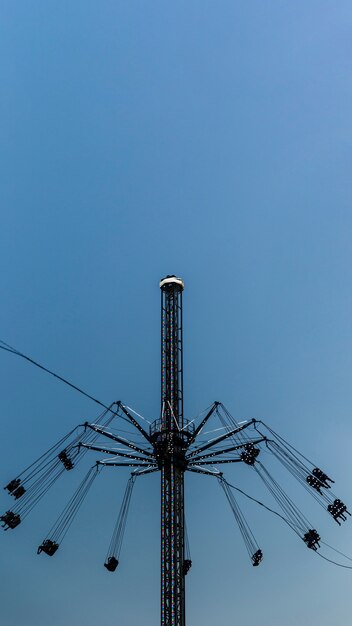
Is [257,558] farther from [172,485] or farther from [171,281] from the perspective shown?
[171,281]

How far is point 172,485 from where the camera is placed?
35.1 metres

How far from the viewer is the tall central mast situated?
33.2 m

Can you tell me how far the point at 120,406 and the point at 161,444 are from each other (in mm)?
2826

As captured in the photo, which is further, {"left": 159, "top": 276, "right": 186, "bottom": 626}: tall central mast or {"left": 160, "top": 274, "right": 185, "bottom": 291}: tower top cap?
{"left": 160, "top": 274, "right": 185, "bottom": 291}: tower top cap

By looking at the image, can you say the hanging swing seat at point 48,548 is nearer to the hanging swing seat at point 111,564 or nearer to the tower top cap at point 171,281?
the hanging swing seat at point 111,564

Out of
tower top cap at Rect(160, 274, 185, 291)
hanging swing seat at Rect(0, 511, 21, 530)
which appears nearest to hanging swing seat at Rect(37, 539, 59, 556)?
hanging swing seat at Rect(0, 511, 21, 530)

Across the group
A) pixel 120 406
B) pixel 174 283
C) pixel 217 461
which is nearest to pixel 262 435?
pixel 217 461

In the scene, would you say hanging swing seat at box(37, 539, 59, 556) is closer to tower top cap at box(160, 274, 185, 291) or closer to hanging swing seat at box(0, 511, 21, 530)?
hanging swing seat at box(0, 511, 21, 530)

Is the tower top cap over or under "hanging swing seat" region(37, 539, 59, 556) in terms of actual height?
over

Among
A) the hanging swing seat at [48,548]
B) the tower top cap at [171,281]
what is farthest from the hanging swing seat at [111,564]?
the tower top cap at [171,281]

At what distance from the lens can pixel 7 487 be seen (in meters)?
36.1

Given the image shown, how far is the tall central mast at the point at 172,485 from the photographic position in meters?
33.2

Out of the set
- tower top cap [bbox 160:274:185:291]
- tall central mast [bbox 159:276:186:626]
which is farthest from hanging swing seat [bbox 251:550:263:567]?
tower top cap [bbox 160:274:185:291]

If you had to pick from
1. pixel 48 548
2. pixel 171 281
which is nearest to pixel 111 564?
pixel 48 548
